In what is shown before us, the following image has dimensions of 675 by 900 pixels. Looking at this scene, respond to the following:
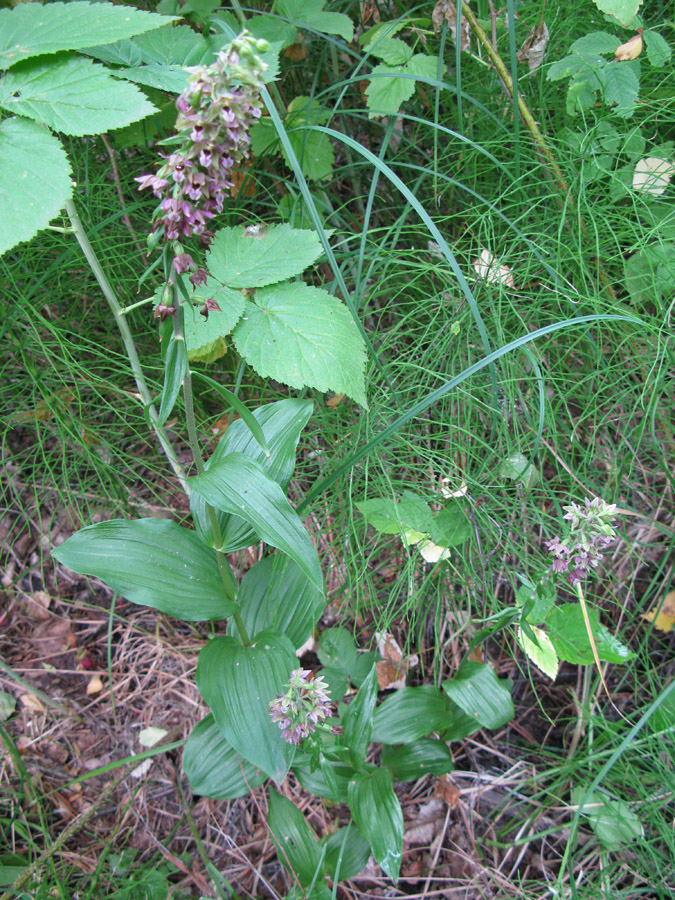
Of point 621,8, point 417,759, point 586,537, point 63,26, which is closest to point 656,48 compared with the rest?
point 621,8

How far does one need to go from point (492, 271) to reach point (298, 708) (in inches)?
49.8

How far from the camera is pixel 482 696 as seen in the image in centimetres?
142

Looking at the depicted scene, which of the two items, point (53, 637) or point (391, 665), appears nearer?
point (391, 665)

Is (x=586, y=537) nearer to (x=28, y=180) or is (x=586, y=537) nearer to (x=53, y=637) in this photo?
(x=28, y=180)

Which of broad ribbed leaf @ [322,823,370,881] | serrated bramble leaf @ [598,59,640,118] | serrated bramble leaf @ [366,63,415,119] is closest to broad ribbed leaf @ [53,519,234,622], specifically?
broad ribbed leaf @ [322,823,370,881]

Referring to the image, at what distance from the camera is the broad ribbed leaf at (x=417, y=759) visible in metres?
1.49

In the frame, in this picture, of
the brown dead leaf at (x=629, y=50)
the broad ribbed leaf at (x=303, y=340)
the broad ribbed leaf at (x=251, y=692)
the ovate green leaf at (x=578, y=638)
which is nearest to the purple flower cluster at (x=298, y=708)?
the broad ribbed leaf at (x=251, y=692)

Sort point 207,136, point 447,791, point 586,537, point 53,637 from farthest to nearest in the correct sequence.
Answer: point 53,637 < point 447,791 < point 586,537 < point 207,136

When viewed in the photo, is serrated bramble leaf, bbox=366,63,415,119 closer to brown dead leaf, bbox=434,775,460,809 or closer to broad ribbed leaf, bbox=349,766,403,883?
broad ribbed leaf, bbox=349,766,403,883

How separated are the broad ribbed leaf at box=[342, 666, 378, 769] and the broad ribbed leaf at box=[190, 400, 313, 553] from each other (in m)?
0.42

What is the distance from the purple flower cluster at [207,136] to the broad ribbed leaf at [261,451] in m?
0.48

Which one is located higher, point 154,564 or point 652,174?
point 652,174

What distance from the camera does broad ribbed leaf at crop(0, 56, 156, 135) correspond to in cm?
99

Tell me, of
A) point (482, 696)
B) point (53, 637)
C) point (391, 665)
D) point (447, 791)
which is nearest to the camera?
point (482, 696)
